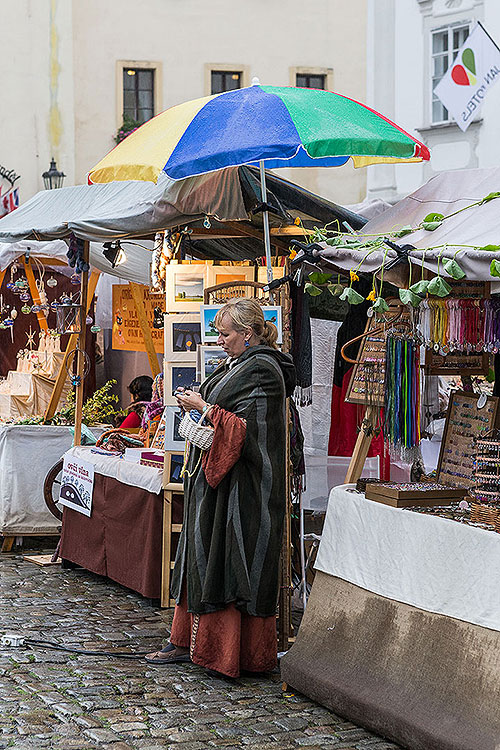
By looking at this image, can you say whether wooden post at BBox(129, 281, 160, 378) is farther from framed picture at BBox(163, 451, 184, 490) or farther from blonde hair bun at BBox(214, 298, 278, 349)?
blonde hair bun at BBox(214, 298, 278, 349)

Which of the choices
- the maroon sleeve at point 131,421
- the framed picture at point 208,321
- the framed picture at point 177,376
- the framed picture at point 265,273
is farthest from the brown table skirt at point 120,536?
the framed picture at point 265,273

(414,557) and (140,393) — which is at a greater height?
(140,393)

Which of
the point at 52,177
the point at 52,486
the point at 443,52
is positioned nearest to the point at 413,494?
the point at 52,486

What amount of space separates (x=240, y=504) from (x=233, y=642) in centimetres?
66

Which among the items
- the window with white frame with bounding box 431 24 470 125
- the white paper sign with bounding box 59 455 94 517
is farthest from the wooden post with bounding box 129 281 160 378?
the window with white frame with bounding box 431 24 470 125

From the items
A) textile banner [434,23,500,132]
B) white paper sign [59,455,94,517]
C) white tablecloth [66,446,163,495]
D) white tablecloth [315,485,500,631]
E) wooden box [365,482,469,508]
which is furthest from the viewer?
textile banner [434,23,500,132]

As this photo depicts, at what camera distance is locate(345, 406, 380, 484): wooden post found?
18.9ft

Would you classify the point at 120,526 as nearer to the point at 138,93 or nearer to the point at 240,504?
the point at 240,504

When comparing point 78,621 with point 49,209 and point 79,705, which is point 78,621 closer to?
point 79,705

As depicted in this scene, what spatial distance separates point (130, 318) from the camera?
36.5 feet

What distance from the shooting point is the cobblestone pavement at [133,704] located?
5.07 meters

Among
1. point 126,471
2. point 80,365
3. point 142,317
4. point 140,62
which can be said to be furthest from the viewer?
point 140,62

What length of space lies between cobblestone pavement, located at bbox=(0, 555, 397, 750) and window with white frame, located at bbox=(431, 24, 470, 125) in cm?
1191

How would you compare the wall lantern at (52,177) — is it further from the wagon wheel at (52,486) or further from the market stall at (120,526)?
the market stall at (120,526)
